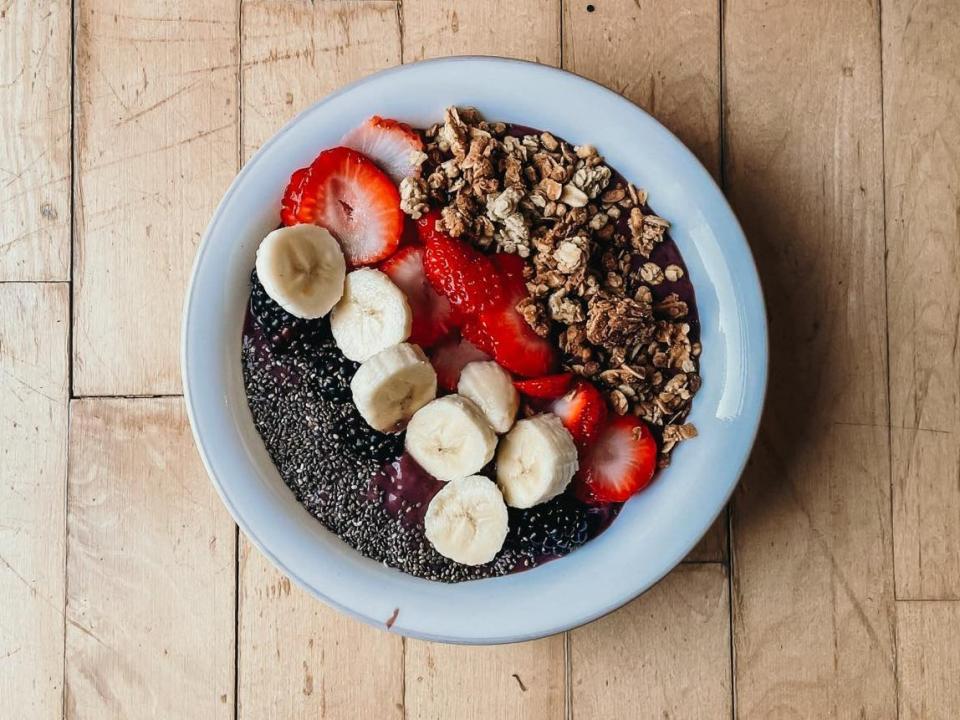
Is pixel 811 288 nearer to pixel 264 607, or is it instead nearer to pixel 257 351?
pixel 257 351

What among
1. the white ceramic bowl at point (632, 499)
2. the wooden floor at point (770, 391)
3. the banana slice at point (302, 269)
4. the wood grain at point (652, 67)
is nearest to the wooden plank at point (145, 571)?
the wooden floor at point (770, 391)

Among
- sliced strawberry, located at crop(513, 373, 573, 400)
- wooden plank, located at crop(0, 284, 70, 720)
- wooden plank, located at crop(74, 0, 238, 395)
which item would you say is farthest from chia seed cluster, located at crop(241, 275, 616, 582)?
wooden plank, located at crop(0, 284, 70, 720)

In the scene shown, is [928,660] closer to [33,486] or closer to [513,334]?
[513,334]

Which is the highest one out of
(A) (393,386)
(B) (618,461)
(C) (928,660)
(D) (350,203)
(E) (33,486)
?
(D) (350,203)

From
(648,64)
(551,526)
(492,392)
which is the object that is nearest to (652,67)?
(648,64)

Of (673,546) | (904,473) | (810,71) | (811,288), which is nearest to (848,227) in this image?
(811,288)

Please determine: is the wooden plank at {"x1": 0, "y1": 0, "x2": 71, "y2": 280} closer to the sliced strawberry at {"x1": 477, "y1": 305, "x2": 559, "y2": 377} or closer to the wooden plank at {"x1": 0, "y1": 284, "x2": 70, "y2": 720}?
the wooden plank at {"x1": 0, "y1": 284, "x2": 70, "y2": 720}
